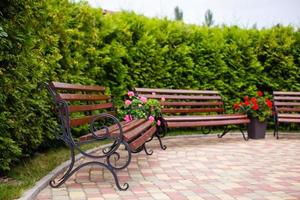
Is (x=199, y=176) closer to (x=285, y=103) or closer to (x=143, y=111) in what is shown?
(x=143, y=111)

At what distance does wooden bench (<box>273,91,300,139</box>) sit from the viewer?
8656 millimetres

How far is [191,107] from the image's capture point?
8.80m

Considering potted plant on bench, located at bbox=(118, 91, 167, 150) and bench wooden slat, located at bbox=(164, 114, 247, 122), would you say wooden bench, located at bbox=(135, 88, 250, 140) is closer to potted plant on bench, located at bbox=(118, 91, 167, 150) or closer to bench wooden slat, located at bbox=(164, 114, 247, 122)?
bench wooden slat, located at bbox=(164, 114, 247, 122)

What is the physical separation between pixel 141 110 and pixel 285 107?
4419 mm

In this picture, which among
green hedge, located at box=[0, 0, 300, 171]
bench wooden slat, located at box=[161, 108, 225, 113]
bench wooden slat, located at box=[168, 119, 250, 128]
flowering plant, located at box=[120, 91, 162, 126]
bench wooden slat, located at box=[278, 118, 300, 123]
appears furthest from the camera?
bench wooden slat, located at box=[278, 118, 300, 123]

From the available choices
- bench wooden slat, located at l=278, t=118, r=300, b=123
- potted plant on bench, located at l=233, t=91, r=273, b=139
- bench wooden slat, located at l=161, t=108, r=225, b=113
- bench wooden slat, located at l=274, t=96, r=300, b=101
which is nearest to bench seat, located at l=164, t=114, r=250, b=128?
potted plant on bench, located at l=233, t=91, r=273, b=139

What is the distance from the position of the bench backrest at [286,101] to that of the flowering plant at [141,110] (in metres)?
3.33

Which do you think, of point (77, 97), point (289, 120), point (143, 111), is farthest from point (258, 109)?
point (77, 97)

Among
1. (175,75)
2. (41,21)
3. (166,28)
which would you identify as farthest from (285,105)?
(41,21)

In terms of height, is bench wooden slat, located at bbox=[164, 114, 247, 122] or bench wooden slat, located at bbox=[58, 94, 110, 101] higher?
bench wooden slat, located at bbox=[58, 94, 110, 101]

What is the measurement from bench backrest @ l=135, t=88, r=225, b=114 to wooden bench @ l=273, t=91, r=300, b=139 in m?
1.26

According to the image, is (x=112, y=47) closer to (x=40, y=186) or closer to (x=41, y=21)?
(x=41, y=21)

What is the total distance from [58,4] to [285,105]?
5497 millimetres

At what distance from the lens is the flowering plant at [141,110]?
6.55 meters
